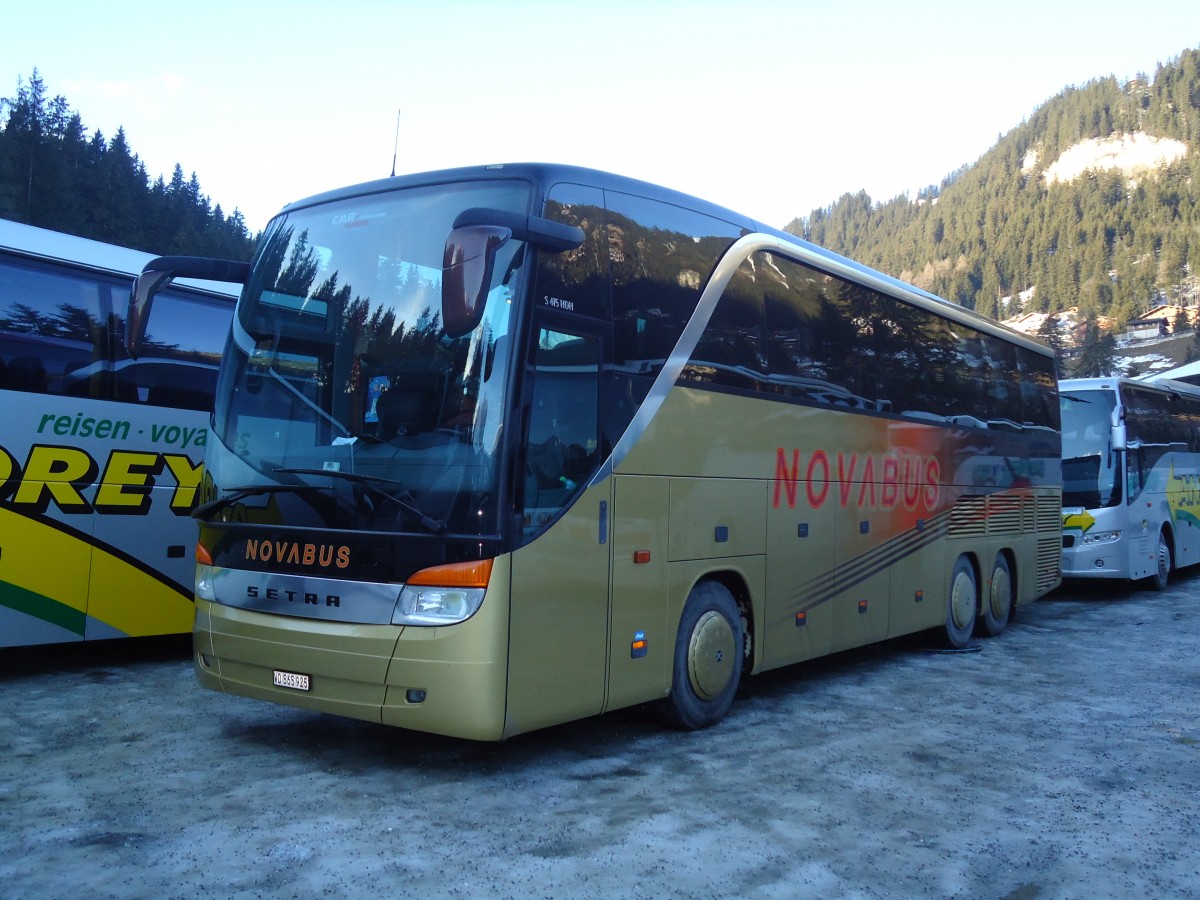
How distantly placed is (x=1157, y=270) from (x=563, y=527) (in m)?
175

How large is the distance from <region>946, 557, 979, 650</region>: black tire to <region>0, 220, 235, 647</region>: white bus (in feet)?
24.3

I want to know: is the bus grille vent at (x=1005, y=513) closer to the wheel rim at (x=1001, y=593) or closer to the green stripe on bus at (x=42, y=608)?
the wheel rim at (x=1001, y=593)

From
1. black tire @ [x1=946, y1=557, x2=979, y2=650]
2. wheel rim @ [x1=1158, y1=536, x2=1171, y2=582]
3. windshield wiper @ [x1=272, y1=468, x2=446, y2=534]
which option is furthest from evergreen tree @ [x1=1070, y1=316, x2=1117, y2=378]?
windshield wiper @ [x1=272, y1=468, x2=446, y2=534]

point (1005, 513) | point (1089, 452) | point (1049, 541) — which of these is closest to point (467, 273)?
point (1005, 513)

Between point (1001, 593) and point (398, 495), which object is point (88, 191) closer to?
point (1001, 593)

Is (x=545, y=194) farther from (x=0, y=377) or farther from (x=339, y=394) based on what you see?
(x=0, y=377)

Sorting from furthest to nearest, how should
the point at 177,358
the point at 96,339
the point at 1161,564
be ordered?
1. the point at 1161,564
2. the point at 177,358
3. the point at 96,339

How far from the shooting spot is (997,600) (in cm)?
1259

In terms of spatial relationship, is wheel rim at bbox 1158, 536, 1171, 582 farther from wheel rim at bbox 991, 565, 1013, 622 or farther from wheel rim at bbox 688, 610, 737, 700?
wheel rim at bbox 688, 610, 737, 700

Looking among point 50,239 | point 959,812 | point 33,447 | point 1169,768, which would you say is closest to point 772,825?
point 959,812

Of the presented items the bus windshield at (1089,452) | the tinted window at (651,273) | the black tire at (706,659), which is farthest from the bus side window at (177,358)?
the bus windshield at (1089,452)

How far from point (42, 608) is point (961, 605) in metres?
8.70

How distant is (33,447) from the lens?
827 centimetres

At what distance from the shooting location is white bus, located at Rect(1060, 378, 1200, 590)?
1622 cm
